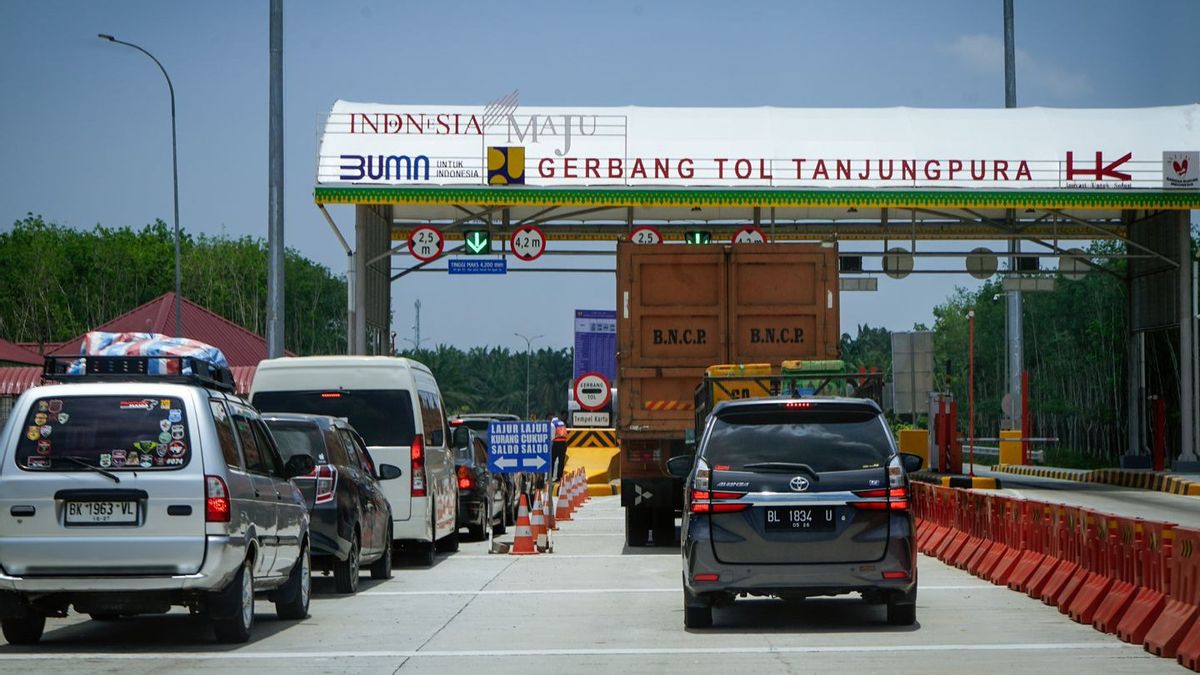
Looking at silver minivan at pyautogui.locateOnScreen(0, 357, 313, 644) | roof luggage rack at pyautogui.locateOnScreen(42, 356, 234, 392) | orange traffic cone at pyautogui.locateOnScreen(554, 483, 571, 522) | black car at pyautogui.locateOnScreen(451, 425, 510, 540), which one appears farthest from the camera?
orange traffic cone at pyautogui.locateOnScreen(554, 483, 571, 522)

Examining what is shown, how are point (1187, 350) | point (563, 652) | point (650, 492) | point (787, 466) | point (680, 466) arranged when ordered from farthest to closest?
1. point (1187, 350)
2. point (650, 492)
3. point (680, 466)
4. point (787, 466)
5. point (563, 652)

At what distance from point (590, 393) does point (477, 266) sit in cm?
408

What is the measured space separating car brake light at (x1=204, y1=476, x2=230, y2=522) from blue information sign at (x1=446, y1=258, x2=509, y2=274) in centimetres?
2495

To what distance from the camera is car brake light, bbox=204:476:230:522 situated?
11438mm

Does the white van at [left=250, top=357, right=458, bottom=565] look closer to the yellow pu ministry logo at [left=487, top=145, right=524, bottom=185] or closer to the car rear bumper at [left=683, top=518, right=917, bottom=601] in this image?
the car rear bumper at [left=683, top=518, right=917, bottom=601]

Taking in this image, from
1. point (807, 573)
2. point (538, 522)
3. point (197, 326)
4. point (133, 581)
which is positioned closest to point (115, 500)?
point (133, 581)

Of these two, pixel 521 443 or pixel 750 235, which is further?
pixel 750 235

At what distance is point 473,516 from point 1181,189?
58.3ft

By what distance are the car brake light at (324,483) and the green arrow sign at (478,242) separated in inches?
820

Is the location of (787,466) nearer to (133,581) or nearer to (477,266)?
(133,581)

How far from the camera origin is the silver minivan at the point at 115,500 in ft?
37.3

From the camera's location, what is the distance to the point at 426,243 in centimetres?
3616

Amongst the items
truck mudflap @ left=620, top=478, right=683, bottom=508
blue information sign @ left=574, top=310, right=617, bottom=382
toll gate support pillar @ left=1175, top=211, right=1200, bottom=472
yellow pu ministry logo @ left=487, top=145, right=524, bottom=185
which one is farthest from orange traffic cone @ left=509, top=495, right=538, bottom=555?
blue information sign @ left=574, top=310, right=617, bottom=382

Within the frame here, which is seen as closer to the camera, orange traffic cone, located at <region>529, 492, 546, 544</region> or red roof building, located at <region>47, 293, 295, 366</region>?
orange traffic cone, located at <region>529, 492, 546, 544</region>
